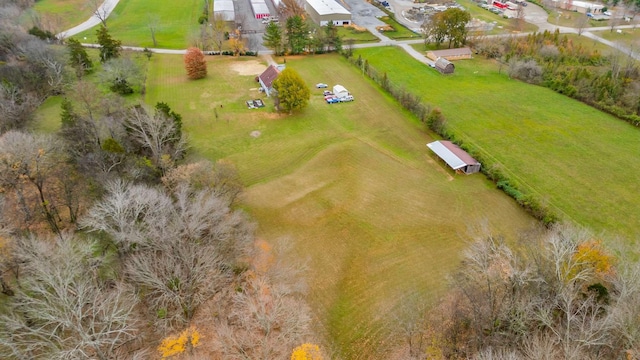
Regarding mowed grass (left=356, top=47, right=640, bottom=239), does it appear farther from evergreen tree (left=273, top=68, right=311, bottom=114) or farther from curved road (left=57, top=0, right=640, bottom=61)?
evergreen tree (left=273, top=68, right=311, bottom=114)

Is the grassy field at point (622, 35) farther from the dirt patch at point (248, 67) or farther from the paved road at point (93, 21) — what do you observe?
the paved road at point (93, 21)

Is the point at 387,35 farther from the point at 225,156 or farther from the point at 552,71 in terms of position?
the point at 225,156

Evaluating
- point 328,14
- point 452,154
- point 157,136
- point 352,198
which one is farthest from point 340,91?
point 328,14

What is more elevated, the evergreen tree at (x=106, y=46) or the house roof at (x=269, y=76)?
the evergreen tree at (x=106, y=46)

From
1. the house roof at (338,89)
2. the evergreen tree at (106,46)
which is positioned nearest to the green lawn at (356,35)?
the house roof at (338,89)

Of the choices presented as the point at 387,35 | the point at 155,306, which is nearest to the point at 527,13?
the point at 387,35

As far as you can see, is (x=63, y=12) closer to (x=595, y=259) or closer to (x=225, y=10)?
(x=225, y=10)
